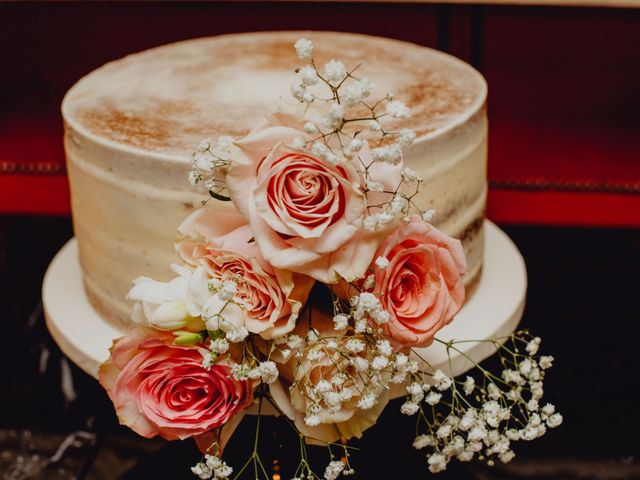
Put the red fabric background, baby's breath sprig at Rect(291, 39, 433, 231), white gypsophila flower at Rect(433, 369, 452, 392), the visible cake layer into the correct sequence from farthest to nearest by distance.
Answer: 1. the red fabric background
2. the visible cake layer
3. white gypsophila flower at Rect(433, 369, 452, 392)
4. baby's breath sprig at Rect(291, 39, 433, 231)

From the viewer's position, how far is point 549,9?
6.36 feet

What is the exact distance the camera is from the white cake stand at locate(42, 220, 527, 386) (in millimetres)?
1067

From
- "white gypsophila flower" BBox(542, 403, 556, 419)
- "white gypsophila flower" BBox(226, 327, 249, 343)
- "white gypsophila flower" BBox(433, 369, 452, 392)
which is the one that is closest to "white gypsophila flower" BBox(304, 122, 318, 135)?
"white gypsophila flower" BBox(226, 327, 249, 343)

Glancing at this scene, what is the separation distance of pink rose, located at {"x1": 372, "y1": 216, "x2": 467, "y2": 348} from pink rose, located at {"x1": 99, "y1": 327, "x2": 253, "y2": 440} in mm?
173

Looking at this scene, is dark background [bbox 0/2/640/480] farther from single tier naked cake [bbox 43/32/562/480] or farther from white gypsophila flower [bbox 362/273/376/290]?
white gypsophila flower [bbox 362/273/376/290]

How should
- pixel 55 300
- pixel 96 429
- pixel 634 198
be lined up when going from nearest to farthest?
pixel 55 300 → pixel 634 198 → pixel 96 429

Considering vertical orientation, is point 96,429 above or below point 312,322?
below

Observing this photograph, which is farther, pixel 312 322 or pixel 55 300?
pixel 55 300

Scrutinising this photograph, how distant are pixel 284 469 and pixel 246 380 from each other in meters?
0.34

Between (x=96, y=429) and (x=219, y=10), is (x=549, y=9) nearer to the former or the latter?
(x=219, y=10)

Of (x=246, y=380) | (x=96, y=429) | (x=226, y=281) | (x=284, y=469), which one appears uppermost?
(x=226, y=281)

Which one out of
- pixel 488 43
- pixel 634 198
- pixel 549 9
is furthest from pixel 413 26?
pixel 634 198

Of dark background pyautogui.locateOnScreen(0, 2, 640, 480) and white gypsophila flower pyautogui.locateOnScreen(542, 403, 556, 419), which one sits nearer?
white gypsophila flower pyautogui.locateOnScreen(542, 403, 556, 419)

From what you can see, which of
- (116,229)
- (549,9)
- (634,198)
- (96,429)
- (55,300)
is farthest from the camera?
(549,9)
